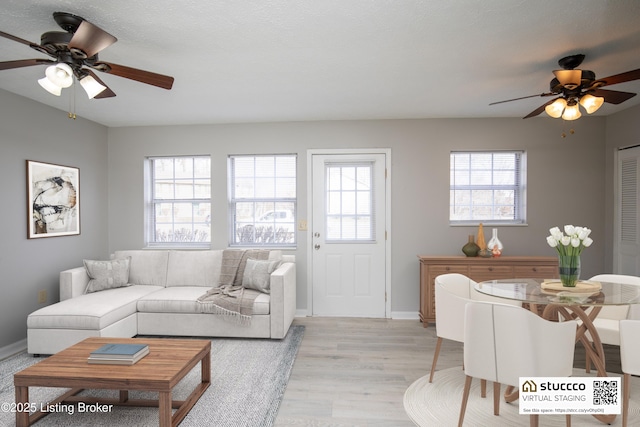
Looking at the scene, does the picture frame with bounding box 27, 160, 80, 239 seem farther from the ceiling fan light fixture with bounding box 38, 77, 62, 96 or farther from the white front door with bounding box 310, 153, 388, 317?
the white front door with bounding box 310, 153, 388, 317

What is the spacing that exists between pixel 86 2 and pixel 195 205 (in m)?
3.11

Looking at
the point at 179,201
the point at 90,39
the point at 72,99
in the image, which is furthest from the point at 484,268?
the point at 72,99

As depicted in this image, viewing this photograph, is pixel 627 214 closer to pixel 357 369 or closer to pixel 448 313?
pixel 448 313

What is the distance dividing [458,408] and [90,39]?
3.18 metres

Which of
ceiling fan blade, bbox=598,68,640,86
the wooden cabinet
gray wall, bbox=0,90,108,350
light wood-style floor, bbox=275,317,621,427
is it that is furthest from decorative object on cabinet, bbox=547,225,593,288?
gray wall, bbox=0,90,108,350

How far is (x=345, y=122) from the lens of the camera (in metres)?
4.58

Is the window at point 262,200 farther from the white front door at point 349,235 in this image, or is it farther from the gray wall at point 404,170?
the white front door at point 349,235

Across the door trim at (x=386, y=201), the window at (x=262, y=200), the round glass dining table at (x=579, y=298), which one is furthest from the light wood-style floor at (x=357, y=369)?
the window at (x=262, y=200)

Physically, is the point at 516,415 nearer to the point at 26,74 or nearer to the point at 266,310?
the point at 266,310

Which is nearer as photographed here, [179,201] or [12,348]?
[12,348]

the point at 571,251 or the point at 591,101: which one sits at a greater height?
the point at 591,101

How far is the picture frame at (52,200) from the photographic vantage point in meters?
3.67

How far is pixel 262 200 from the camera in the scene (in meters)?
4.77

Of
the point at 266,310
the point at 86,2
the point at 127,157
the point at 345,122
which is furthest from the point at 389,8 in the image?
the point at 127,157
